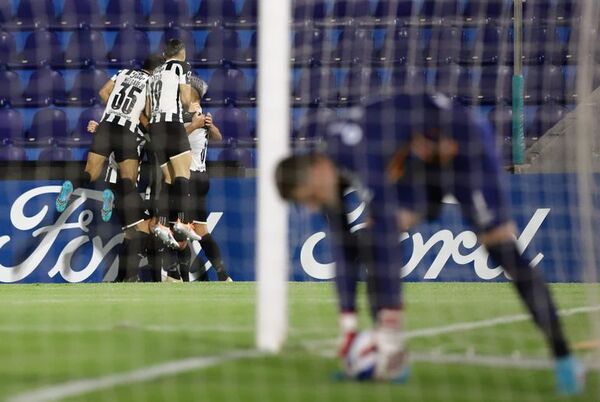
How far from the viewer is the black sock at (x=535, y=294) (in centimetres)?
456

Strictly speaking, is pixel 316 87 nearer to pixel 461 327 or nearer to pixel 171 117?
pixel 171 117

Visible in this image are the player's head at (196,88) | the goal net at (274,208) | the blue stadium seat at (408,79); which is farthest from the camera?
the blue stadium seat at (408,79)

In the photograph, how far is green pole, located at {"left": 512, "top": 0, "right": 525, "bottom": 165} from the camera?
12438 millimetres

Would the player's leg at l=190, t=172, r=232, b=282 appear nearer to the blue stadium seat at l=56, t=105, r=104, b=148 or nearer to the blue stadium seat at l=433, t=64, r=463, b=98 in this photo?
the blue stadium seat at l=56, t=105, r=104, b=148

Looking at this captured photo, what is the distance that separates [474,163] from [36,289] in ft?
20.8

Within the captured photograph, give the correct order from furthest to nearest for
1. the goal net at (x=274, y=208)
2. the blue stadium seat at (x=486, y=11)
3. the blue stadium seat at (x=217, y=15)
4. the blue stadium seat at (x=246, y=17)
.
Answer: the blue stadium seat at (x=217, y=15)
the blue stadium seat at (x=246, y=17)
the blue stadium seat at (x=486, y=11)
the goal net at (x=274, y=208)

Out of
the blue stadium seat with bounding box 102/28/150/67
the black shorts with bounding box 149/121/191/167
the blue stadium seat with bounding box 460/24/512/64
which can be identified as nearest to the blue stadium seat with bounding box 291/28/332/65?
the blue stadium seat with bounding box 460/24/512/64

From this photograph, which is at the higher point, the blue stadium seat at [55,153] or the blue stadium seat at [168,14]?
the blue stadium seat at [168,14]

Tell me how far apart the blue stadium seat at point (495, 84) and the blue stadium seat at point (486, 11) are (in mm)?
632

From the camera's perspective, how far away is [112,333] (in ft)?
20.6

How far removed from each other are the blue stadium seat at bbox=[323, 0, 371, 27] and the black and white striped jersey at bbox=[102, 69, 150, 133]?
277 centimetres

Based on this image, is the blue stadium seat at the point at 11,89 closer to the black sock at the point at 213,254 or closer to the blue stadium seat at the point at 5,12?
the blue stadium seat at the point at 5,12

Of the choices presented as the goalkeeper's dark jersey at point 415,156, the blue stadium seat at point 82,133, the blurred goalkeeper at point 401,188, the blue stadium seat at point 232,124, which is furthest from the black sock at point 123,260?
the goalkeeper's dark jersey at point 415,156

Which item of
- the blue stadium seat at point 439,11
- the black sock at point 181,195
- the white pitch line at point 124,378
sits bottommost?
the white pitch line at point 124,378
